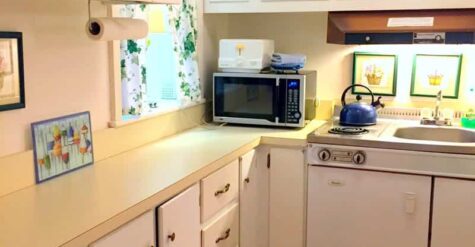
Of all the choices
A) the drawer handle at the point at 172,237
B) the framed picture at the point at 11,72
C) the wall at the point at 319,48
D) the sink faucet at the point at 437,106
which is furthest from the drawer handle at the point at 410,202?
the framed picture at the point at 11,72

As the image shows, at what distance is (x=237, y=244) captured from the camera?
8.71 ft

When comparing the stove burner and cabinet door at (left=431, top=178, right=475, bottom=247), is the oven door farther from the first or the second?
cabinet door at (left=431, top=178, right=475, bottom=247)

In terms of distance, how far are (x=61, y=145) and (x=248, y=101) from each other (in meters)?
1.27

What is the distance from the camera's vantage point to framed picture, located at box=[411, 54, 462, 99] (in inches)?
119

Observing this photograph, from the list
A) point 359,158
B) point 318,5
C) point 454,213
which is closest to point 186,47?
point 318,5

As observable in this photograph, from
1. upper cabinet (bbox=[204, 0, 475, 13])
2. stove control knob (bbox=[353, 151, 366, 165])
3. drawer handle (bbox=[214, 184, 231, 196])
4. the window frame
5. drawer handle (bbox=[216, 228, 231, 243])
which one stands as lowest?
drawer handle (bbox=[216, 228, 231, 243])

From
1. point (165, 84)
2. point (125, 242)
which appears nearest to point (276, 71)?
point (165, 84)

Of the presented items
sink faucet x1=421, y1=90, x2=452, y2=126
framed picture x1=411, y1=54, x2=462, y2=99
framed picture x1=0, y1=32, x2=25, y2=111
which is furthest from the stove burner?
framed picture x1=0, y1=32, x2=25, y2=111

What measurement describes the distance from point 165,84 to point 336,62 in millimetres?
1084

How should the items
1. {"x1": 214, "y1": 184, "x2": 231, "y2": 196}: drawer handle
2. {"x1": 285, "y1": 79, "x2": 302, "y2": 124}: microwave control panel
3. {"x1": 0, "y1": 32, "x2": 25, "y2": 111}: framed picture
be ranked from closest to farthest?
{"x1": 0, "y1": 32, "x2": 25, "y2": 111}: framed picture, {"x1": 214, "y1": 184, "x2": 231, "y2": 196}: drawer handle, {"x1": 285, "y1": 79, "x2": 302, "y2": 124}: microwave control panel

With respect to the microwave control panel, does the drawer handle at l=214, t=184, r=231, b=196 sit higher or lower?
lower

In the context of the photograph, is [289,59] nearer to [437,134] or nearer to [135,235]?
[437,134]

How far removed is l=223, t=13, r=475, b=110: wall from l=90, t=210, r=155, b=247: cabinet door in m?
1.83

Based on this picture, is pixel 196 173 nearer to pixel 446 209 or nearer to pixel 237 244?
pixel 237 244
